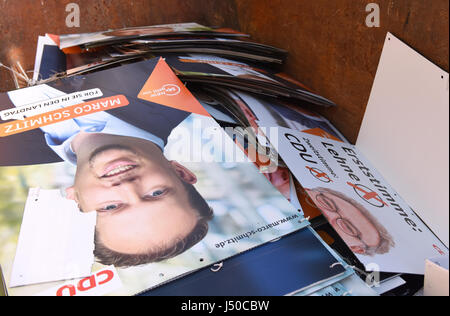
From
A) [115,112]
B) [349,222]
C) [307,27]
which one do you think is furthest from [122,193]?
[307,27]

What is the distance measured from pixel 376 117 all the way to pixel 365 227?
366mm

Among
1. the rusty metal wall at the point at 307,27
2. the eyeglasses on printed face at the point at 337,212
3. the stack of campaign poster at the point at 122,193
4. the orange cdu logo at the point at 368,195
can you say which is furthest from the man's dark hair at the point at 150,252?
the rusty metal wall at the point at 307,27

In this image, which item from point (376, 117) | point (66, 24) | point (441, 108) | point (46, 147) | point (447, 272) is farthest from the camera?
point (66, 24)

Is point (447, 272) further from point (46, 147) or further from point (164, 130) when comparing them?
point (46, 147)

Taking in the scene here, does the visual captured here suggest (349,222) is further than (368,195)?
No

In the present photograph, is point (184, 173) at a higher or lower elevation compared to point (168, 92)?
lower

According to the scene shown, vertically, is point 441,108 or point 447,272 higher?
point 441,108

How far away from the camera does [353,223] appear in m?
1.08

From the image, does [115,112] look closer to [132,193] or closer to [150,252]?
[132,193]

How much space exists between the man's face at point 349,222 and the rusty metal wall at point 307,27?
0.37 meters

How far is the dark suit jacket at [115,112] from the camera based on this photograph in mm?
1156

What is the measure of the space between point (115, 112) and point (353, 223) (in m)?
0.68
